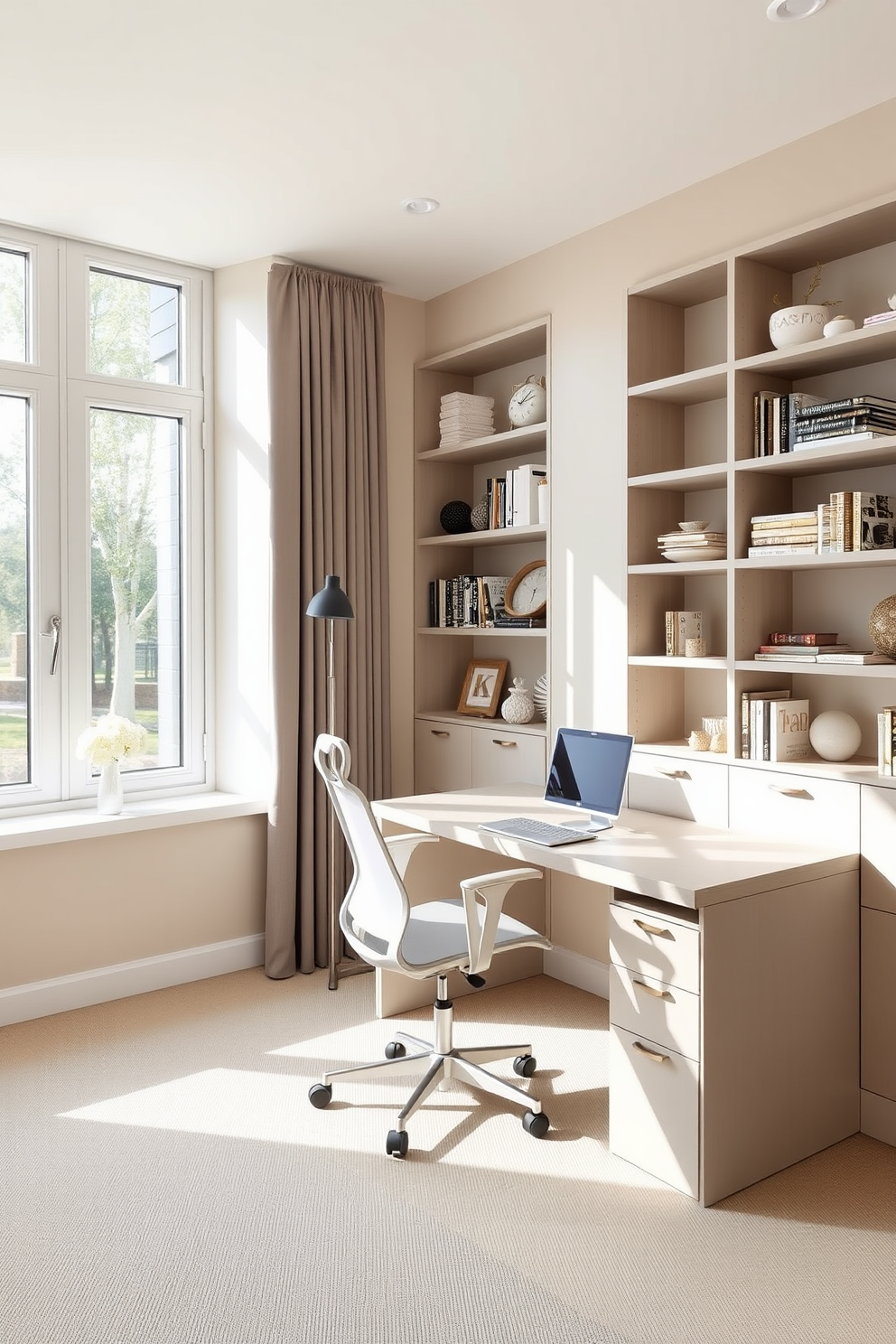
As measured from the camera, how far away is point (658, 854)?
262 cm

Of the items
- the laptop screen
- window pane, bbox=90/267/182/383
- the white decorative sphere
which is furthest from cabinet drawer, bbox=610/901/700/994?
window pane, bbox=90/267/182/383

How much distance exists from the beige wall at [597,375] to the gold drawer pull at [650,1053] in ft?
3.73

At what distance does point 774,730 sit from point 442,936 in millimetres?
1142

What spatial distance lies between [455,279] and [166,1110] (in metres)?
3.29

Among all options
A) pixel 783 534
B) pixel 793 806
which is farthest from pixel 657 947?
pixel 783 534

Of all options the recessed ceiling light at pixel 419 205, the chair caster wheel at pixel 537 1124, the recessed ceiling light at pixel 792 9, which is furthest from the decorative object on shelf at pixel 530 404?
the chair caster wheel at pixel 537 1124

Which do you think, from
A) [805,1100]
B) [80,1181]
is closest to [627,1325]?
[805,1100]

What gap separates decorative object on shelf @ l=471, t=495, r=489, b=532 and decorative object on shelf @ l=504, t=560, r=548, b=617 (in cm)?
26

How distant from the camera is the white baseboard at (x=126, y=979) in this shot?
3359 mm

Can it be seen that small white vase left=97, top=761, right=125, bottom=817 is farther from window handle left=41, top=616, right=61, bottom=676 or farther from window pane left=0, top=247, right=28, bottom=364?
window pane left=0, top=247, right=28, bottom=364

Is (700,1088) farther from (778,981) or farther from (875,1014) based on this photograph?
(875,1014)

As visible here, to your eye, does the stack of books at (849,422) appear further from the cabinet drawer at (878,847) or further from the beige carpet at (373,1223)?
the beige carpet at (373,1223)

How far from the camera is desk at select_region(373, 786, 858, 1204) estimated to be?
7.48 feet

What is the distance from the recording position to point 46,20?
7.47ft
